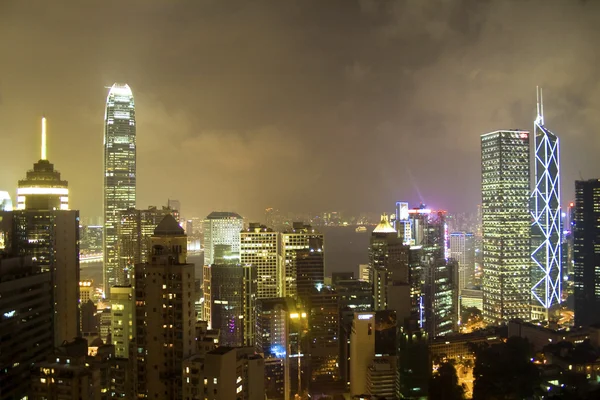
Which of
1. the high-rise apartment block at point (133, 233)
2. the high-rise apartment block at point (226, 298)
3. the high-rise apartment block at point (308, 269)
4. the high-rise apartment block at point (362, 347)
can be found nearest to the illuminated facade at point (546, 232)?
the high-rise apartment block at point (308, 269)

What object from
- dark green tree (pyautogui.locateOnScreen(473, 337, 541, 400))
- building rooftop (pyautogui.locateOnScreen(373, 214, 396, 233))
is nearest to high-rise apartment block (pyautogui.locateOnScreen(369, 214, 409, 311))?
building rooftop (pyautogui.locateOnScreen(373, 214, 396, 233))

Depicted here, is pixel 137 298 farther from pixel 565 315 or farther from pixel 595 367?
pixel 565 315

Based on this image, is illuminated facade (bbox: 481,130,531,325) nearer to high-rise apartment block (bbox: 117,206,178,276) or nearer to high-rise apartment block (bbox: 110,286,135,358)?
high-rise apartment block (bbox: 117,206,178,276)

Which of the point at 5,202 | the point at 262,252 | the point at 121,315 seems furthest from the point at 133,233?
the point at 121,315

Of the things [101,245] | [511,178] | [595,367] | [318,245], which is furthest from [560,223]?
[101,245]

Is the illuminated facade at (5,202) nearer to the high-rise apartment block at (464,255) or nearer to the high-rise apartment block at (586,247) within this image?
the high-rise apartment block at (586,247)
